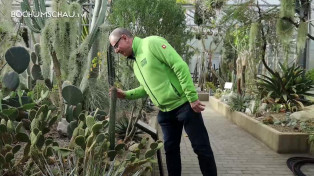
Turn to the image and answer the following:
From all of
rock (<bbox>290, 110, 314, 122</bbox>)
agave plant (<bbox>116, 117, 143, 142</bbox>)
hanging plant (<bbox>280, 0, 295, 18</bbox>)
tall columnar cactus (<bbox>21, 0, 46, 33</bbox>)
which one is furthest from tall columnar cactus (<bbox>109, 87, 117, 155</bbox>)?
hanging plant (<bbox>280, 0, 295, 18</bbox>)

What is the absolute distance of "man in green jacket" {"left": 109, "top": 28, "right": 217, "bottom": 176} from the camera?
2.74m

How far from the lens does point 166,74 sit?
2.84 meters

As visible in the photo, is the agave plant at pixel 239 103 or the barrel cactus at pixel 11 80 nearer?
A: the barrel cactus at pixel 11 80

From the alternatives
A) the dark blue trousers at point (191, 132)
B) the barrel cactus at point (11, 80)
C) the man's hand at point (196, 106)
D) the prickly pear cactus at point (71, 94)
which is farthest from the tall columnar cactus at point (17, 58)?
the man's hand at point (196, 106)

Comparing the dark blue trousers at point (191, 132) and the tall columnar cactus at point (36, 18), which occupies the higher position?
the tall columnar cactus at point (36, 18)

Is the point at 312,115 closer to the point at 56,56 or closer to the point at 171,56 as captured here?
the point at 171,56

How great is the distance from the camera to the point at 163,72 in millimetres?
2824

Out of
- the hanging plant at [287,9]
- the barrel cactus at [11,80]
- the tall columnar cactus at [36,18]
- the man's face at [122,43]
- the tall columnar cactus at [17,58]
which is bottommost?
the barrel cactus at [11,80]

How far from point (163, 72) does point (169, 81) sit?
0.30 feet

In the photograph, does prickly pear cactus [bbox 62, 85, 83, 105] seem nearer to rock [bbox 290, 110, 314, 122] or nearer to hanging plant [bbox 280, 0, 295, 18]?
rock [bbox 290, 110, 314, 122]

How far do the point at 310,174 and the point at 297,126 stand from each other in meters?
1.49

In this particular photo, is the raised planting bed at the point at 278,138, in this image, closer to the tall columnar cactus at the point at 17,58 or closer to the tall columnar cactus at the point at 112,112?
the tall columnar cactus at the point at 112,112

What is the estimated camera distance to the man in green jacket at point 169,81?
274 cm

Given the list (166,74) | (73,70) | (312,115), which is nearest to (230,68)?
(312,115)
